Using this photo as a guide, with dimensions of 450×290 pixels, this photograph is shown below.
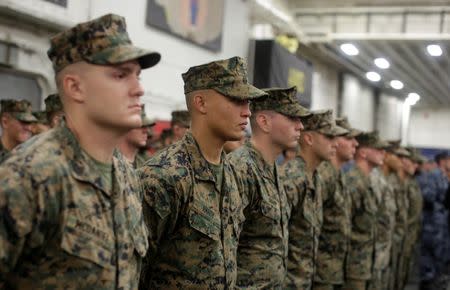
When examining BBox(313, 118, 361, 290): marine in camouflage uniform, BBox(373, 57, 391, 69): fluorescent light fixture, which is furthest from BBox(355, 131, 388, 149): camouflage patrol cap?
BBox(373, 57, 391, 69): fluorescent light fixture

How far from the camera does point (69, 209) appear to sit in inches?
62.8

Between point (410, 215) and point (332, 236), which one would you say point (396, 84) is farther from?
point (332, 236)

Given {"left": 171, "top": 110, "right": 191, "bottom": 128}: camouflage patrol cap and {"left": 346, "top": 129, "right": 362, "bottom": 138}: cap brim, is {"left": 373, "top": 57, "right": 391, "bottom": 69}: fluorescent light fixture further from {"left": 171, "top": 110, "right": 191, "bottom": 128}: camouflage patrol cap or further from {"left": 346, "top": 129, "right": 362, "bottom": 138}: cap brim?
{"left": 171, "top": 110, "right": 191, "bottom": 128}: camouflage patrol cap

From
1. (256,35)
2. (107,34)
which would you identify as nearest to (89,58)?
(107,34)

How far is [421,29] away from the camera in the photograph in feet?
36.4

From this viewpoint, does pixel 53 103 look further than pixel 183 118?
No

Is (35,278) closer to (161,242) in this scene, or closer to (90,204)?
(90,204)

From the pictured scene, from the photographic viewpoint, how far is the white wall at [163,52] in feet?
24.1

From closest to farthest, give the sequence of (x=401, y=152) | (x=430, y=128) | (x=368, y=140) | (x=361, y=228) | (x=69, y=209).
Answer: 1. (x=69, y=209)
2. (x=361, y=228)
3. (x=368, y=140)
4. (x=401, y=152)
5. (x=430, y=128)

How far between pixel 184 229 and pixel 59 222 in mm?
858

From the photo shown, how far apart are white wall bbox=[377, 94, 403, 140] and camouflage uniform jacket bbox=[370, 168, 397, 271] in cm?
1360

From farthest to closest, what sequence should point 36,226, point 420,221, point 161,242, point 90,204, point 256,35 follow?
1. point 256,35
2. point 420,221
3. point 161,242
4. point 90,204
5. point 36,226

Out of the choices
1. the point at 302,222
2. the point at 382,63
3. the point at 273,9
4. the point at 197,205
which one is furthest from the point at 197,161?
the point at 382,63

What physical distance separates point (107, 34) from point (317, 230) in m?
2.43
